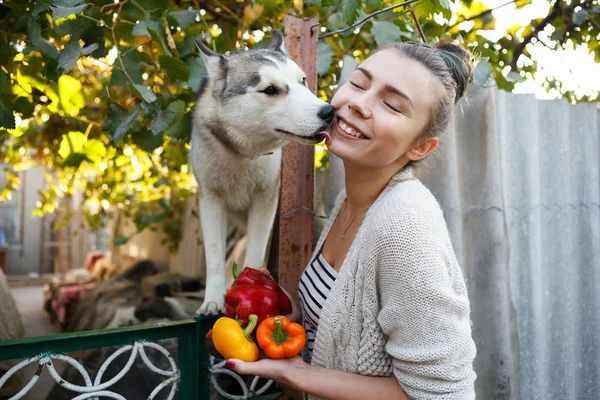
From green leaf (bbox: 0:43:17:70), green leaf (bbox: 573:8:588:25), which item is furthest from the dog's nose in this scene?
green leaf (bbox: 573:8:588:25)

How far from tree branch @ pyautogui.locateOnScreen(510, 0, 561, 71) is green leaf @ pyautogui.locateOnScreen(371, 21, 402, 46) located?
120 centimetres

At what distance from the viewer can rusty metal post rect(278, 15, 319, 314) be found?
169cm

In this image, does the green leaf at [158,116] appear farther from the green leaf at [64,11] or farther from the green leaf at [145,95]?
the green leaf at [64,11]

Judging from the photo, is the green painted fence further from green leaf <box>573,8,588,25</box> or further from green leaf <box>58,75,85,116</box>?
green leaf <box>573,8,588,25</box>

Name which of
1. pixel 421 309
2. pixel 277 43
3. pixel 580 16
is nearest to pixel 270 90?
pixel 277 43

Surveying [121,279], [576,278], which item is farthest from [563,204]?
[121,279]

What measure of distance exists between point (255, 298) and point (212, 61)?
0.87 m

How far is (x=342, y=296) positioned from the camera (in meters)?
1.20

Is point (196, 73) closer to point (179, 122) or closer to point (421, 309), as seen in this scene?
point (179, 122)

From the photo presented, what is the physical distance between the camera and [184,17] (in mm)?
1875

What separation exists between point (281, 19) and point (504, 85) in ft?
3.47

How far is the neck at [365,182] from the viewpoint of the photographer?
1340 mm

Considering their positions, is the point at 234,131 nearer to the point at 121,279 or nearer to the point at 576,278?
the point at 576,278

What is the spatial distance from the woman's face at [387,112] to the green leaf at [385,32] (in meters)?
0.60
